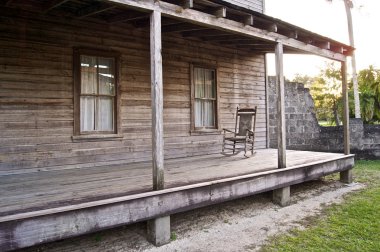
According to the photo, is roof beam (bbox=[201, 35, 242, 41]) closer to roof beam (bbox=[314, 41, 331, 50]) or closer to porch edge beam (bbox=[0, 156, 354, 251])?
roof beam (bbox=[314, 41, 331, 50])

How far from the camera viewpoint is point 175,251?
3533 mm

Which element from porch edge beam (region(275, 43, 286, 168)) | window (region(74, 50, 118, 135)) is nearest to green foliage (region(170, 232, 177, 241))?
porch edge beam (region(275, 43, 286, 168))

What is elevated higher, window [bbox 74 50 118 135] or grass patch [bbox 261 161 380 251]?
window [bbox 74 50 118 135]

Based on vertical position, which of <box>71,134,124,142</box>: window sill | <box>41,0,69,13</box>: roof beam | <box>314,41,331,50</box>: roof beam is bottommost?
<box>71,134,124,142</box>: window sill

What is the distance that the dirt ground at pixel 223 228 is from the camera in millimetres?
3641

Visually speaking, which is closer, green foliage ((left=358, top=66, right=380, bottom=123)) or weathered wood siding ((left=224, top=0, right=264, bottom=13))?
weathered wood siding ((left=224, top=0, right=264, bottom=13))

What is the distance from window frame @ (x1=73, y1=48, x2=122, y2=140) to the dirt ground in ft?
5.97

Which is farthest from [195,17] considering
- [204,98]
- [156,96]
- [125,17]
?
[204,98]

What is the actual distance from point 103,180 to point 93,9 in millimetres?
2447

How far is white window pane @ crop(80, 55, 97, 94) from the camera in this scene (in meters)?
5.22

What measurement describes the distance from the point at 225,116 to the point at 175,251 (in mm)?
4369

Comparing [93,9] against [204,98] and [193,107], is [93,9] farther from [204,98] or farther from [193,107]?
[204,98]

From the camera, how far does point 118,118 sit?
5559 mm

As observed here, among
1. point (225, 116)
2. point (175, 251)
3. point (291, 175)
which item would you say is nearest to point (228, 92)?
point (225, 116)
